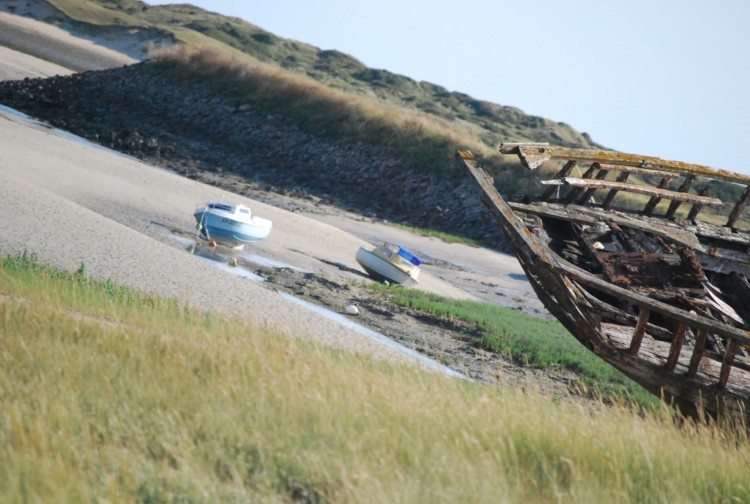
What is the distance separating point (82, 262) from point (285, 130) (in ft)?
133

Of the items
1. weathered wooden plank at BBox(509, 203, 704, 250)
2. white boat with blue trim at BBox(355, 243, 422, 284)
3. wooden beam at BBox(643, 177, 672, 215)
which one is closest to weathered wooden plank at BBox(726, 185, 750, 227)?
wooden beam at BBox(643, 177, 672, 215)

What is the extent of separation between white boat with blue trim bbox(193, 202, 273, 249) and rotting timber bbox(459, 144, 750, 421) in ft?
38.9

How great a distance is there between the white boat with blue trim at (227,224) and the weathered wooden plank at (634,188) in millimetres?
12315

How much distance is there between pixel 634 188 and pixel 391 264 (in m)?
11.4

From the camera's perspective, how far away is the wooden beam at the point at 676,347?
35.6ft

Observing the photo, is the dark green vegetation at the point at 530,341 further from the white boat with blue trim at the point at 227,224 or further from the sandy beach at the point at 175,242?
the white boat with blue trim at the point at 227,224

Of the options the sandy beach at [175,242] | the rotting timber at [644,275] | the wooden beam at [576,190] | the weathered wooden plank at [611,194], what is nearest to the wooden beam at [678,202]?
the rotting timber at [644,275]

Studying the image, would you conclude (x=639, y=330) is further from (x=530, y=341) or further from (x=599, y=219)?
(x=530, y=341)

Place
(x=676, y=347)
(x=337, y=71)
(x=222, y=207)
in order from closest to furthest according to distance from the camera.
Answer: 1. (x=676, y=347)
2. (x=222, y=207)
3. (x=337, y=71)

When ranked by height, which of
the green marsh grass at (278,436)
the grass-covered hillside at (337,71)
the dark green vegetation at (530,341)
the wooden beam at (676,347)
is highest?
the grass-covered hillside at (337,71)

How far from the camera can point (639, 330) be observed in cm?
1112

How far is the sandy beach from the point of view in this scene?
16.8m

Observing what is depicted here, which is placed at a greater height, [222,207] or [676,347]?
[676,347]

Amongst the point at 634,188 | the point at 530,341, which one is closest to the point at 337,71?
the point at 530,341
